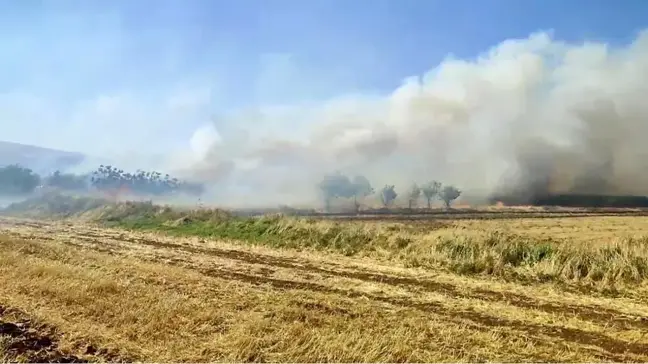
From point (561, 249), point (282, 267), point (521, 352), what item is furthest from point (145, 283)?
point (561, 249)

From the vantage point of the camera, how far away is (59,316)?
9969mm

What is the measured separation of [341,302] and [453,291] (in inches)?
160

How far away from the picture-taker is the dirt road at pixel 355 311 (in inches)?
336

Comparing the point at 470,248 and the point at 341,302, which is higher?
the point at 470,248

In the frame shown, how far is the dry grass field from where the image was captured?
28.0 feet

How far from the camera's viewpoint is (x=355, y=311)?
11.7 metres

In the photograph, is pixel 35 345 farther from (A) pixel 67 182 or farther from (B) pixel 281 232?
(A) pixel 67 182

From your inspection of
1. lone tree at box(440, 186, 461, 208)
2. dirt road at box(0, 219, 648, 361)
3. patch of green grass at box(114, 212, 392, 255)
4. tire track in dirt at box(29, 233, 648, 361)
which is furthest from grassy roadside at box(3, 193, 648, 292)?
lone tree at box(440, 186, 461, 208)

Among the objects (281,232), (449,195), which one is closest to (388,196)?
(449,195)

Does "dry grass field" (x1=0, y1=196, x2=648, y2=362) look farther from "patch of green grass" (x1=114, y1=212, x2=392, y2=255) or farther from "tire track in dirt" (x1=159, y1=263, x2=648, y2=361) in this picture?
"patch of green grass" (x1=114, y1=212, x2=392, y2=255)

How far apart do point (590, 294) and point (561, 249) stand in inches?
162

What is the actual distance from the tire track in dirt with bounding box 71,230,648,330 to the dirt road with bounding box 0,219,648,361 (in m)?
0.04

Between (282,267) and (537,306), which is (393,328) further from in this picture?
(282,267)

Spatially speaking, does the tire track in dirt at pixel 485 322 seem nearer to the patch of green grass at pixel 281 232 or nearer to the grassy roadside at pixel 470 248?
the grassy roadside at pixel 470 248
